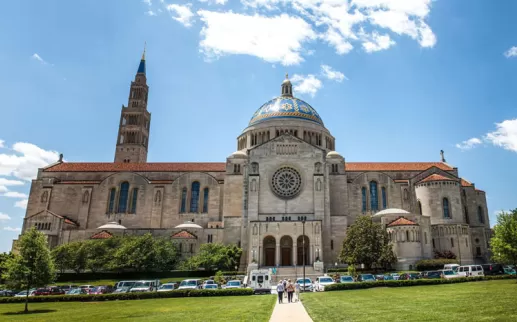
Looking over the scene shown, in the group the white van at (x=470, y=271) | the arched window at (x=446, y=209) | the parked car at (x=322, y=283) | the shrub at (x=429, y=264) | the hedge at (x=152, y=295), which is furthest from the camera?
the arched window at (x=446, y=209)

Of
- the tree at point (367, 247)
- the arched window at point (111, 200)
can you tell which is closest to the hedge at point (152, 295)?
the tree at point (367, 247)

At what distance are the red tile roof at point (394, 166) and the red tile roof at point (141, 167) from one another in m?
22.7

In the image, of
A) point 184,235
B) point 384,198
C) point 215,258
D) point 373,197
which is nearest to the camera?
point 215,258

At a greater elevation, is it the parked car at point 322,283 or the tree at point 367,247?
the tree at point 367,247

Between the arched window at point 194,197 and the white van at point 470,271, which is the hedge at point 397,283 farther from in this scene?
the arched window at point 194,197

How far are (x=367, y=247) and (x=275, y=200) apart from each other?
15.6m

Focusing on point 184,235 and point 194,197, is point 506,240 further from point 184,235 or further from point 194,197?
point 194,197

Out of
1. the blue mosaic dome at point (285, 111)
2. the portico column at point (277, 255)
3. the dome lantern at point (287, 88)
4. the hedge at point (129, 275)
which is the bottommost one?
the hedge at point (129, 275)

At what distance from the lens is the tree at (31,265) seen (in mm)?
27031

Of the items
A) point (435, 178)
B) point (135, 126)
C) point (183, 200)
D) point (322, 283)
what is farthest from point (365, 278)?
point (135, 126)

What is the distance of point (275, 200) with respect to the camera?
5375 cm

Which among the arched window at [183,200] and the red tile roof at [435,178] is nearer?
the red tile roof at [435,178]

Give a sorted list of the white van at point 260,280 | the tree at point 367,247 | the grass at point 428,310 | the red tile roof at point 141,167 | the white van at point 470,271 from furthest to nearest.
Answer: the red tile roof at point 141,167
the tree at point 367,247
the white van at point 470,271
the white van at point 260,280
the grass at point 428,310

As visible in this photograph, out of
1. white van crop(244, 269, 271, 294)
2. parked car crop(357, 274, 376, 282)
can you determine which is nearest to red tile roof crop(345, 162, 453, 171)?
parked car crop(357, 274, 376, 282)
